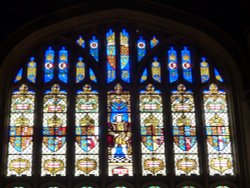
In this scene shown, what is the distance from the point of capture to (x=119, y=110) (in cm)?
1462

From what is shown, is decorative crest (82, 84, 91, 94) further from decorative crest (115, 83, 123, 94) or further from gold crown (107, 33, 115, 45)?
gold crown (107, 33, 115, 45)

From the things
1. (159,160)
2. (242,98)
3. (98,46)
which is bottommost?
(159,160)

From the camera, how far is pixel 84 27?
1549 cm

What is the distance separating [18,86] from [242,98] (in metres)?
5.06

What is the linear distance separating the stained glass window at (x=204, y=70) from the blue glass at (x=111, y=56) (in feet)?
6.69

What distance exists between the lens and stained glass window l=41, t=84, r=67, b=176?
1404 cm

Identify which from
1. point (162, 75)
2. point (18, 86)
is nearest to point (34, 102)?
point (18, 86)

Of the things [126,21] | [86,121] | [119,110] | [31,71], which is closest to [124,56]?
[126,21]

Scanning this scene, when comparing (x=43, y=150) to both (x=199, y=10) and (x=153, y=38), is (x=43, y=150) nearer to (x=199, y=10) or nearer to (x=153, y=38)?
(x=153, y=38)

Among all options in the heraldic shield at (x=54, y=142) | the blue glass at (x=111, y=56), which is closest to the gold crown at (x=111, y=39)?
the blue glass at (x=111, y=56)

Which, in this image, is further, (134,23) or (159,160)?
(134,23)

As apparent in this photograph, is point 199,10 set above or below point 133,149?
above

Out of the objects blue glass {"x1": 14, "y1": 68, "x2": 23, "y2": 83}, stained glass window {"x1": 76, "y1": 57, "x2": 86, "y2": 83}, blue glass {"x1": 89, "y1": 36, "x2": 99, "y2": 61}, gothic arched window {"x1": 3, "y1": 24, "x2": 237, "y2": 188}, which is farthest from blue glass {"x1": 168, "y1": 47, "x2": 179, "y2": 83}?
blue glass {"x1": 14, "y1": 68, "x2": 23, "y2": 83}

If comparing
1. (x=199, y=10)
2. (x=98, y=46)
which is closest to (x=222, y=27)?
(x=199, y=10)
